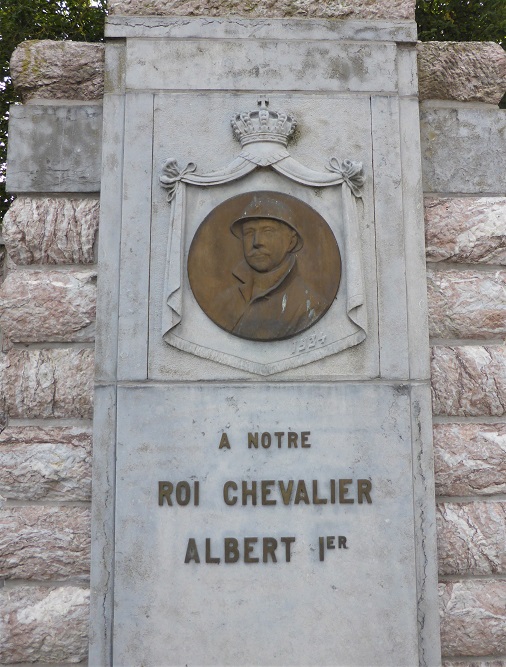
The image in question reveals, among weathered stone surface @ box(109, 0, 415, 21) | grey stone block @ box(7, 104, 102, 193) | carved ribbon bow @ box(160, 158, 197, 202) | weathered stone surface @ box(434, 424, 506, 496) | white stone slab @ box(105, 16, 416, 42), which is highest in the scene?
weathered stone surface @ box(109, 0, 415, 21)

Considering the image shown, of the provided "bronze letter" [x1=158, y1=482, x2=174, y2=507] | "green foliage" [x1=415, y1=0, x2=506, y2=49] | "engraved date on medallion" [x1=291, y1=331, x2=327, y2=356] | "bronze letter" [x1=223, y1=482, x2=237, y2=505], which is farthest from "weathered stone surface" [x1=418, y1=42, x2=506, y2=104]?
"green foliage" [x1=415, y1=0, x2=506, y2=49]

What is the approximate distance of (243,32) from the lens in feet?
14.1

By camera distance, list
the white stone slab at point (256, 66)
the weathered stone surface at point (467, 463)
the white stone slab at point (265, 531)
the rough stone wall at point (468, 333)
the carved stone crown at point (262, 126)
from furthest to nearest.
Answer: the white stone slab at point (256, 66)
the carved stone crown at point (262, 126)
the weathered stone surface at point (467, 463)
the rough stone wall at point (468, 333)
the white stone slab at point (265, 531)

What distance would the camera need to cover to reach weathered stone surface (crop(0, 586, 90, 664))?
3.79m

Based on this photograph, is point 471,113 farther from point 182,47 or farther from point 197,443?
point 197,443

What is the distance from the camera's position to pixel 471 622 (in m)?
3.87

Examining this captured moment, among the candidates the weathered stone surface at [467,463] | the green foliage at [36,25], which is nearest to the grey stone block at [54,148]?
the weathered stone surface at [467,463]

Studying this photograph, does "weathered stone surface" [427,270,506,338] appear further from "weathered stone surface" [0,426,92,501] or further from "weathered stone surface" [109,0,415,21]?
"weathered stone surface" [0,426,92,501]

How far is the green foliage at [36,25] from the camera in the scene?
9.23 m

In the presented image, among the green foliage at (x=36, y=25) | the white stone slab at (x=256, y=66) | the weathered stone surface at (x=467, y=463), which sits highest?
the green foliage at (x=36, y=25)

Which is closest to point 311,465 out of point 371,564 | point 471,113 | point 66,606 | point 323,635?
point 371,564

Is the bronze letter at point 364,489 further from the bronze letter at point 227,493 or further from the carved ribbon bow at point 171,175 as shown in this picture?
the carved ribbon bow at point 171,175

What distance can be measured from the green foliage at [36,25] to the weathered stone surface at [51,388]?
228 inches

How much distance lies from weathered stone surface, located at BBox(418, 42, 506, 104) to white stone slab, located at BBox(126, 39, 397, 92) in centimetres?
28
